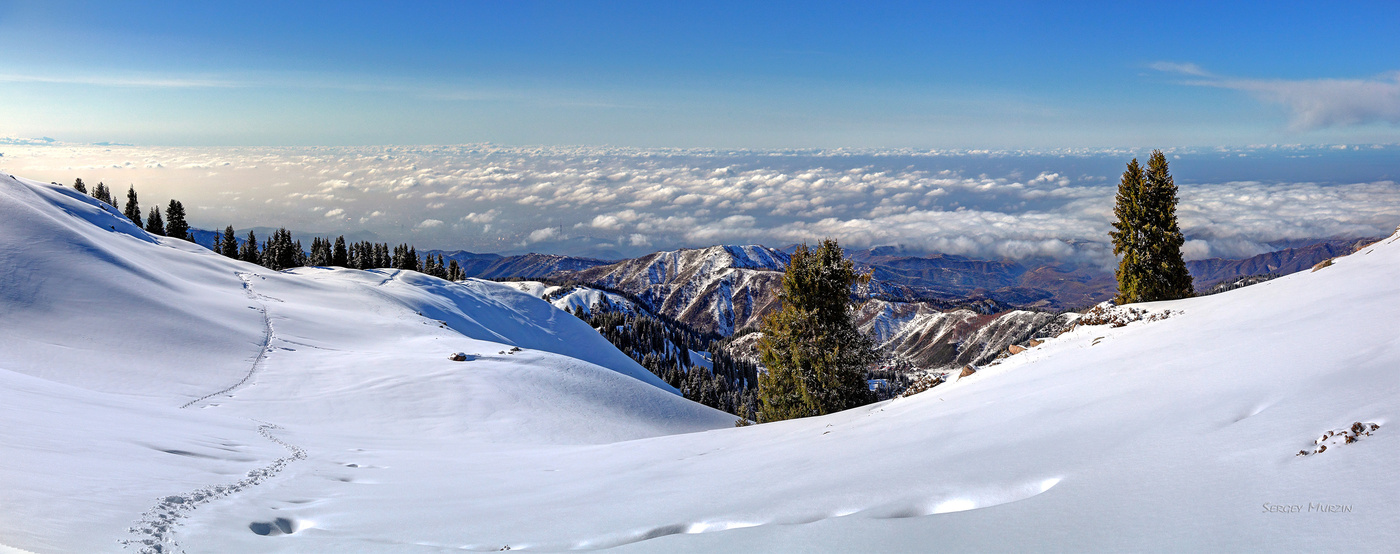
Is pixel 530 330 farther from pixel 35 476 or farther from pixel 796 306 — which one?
pixel 35 476

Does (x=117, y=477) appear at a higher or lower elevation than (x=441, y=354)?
higher

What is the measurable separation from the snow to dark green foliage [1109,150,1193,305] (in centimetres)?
2443

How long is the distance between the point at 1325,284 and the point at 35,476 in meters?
21.4

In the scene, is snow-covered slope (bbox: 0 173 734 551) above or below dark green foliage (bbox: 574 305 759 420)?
above

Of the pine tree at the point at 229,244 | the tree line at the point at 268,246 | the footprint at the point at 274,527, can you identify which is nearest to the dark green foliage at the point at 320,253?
the tree line at the point at 268,246

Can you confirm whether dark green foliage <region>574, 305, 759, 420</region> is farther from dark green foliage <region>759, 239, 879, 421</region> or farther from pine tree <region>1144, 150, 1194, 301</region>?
dark green foliage <region>759, 239, 879, 421</region>

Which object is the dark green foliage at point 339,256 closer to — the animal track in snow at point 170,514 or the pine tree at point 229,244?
the pine tree at point 229,244

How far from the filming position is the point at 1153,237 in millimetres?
36812

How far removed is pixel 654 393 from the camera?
4244 cm

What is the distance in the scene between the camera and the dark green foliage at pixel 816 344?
998 inches

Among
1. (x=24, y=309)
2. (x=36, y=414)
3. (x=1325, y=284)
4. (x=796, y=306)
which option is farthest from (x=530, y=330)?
(x=1325, y=284)

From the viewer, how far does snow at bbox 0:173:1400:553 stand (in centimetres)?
489

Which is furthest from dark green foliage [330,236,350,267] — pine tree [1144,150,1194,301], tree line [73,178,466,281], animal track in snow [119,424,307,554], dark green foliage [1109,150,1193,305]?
pine tree [1144,150,1194,301]

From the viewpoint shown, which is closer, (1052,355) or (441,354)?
(1052,355)
